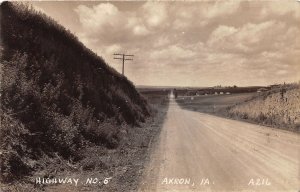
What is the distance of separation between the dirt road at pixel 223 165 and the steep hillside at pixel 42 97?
2.70m

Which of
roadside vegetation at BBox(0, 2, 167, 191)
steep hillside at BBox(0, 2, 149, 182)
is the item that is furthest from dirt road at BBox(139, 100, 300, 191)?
steep hillside at BBox(0, 2, 149, 182)

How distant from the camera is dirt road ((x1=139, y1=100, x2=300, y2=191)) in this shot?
8.98 meters

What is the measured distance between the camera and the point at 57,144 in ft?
34.7

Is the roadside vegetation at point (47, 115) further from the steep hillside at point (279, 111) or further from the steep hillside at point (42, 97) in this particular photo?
the steep hillside at point (279, 111)

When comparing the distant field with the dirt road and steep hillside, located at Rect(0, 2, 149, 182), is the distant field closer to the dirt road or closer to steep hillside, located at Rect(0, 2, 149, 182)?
the dirt road

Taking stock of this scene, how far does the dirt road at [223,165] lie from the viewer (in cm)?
898

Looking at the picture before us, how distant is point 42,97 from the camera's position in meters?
11.6

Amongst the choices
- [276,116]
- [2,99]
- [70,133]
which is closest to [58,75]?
[70,133]

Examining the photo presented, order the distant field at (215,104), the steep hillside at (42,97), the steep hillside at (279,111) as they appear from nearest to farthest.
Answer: the steep hillside at (42,97)
the steep hillside at (279,111)
the distant field at (215,104)

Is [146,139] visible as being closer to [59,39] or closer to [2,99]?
[59,39]

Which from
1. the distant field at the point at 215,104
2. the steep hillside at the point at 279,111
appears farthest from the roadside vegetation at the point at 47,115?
the distant field at the point at 215,104

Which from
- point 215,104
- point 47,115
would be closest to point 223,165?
point 47,115

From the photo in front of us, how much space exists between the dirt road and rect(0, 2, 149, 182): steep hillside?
270cm

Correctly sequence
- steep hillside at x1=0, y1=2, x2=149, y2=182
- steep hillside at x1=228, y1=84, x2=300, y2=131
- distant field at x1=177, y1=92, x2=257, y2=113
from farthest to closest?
distant field at x1=177, y1=92, x2=257, y2=113
steep hillside at x1=228, y1=84, x2=300, y2=131
steep hillside at x1=0, y1=2, x2=149, y2=182
